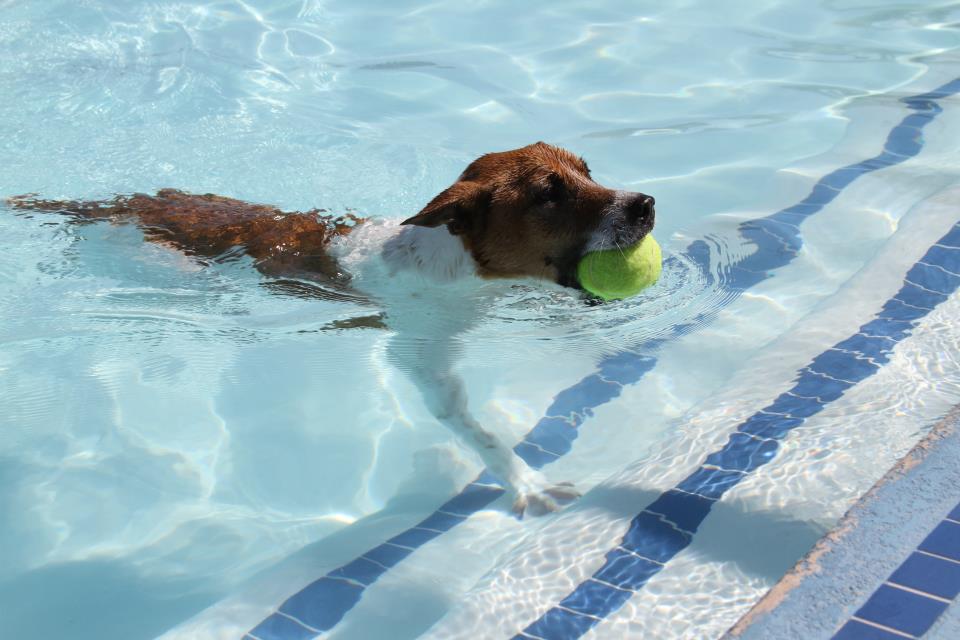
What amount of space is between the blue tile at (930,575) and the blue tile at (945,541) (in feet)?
0.11

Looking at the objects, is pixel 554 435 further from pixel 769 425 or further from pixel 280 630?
pixel 280 630

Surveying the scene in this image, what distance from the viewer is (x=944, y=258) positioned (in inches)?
199

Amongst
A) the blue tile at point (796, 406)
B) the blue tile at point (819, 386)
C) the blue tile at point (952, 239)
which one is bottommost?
the blue tile at point (796, 406)

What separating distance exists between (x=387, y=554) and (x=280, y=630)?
523 mm

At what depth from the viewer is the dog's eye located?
4.17 meters

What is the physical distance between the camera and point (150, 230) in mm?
5117

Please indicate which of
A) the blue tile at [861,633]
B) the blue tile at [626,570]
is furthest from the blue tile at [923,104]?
the blue tile at [861,633]

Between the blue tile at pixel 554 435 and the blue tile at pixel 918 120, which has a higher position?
the blue tile at pixel 918 120

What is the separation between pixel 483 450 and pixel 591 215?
108cm

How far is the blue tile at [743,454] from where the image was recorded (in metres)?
3.63

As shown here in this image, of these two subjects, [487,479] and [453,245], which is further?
[453,245]

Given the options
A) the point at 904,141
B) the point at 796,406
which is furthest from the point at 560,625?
the point at 904,141

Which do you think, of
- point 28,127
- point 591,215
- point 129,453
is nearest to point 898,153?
point 591,215

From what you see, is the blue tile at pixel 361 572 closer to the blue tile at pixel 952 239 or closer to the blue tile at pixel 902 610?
the blue tile at pixel 902 610
